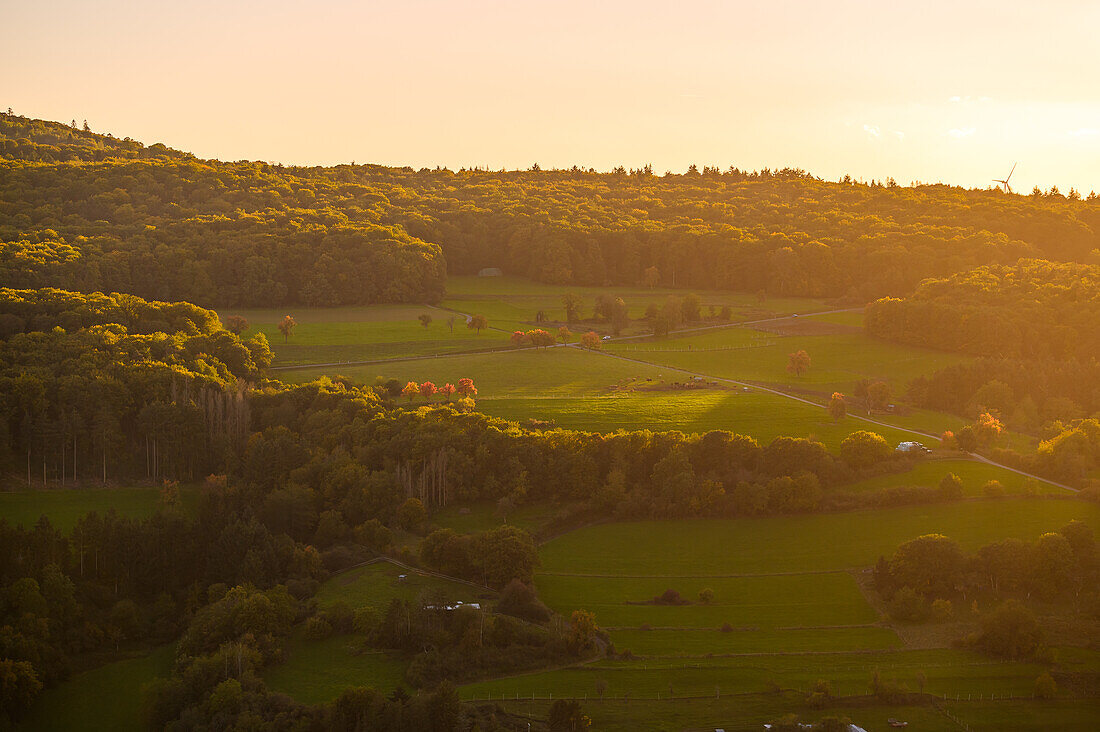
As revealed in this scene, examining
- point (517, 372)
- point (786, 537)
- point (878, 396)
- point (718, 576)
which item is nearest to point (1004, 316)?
point (878, 396)

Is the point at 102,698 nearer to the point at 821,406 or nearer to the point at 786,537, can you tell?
the point at 786,537

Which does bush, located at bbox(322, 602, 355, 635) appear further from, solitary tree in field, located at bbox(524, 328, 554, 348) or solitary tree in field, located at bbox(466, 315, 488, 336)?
solitary tree in field, located at bbox(466, 315, 488, 336)

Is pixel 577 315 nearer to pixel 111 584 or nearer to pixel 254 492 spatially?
pixel 254 492

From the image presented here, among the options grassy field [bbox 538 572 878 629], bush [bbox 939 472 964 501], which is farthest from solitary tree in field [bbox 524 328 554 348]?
grassy field [bbox 538 572 878 629]

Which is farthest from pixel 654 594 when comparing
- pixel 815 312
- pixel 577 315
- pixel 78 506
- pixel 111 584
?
pixel 815 312

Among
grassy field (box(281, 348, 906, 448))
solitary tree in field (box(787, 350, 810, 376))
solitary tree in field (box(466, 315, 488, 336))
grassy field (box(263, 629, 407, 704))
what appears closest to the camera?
grassy field (box(263, 629, 407, 704))

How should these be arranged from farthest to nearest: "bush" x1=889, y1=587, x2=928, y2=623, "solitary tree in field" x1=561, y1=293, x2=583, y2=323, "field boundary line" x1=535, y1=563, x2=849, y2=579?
1. "solitary tree in field" x1=561, y1=293, x2=583, y2=323
2. "field boundary line" x1=535, y1=563, x2=849, y2=579
3. "bush" x1=889, y1=587, x2=928, y2=623
